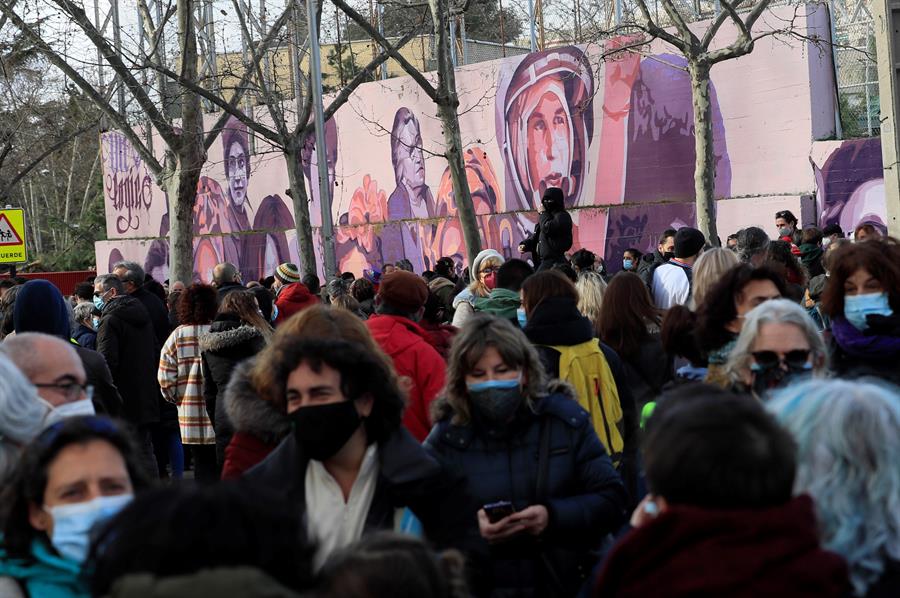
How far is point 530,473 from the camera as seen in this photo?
4.54 meters

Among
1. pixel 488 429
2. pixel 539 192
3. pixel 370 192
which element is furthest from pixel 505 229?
pixel 488 429

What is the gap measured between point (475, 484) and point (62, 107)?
1141 inches

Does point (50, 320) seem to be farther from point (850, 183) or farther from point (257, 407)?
point (850, 183)

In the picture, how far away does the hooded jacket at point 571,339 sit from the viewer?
6301 millimetres

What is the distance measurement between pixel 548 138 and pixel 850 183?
6653mm

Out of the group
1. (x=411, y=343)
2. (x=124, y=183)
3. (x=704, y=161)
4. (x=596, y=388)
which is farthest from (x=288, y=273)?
(x=124, y=183)

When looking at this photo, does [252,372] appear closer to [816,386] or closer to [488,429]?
[488,429]

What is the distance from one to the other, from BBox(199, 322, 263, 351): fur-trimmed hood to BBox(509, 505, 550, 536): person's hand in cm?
426

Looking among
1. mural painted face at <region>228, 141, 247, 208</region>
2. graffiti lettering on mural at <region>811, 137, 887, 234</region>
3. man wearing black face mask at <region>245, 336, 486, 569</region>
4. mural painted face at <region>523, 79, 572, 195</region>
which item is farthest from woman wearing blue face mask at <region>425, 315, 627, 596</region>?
mural painted face at <region>228, 141, 247, 208</region>

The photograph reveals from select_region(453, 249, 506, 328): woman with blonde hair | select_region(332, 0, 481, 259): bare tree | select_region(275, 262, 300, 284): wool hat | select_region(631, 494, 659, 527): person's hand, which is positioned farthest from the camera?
select_region(332, 0, 481, 259): bare tree

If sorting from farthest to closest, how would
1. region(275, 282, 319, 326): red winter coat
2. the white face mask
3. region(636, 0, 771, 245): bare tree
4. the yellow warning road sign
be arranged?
the yellow warning road sign, region(636, 0, 771, 245): bare tree, region(275, 282, 319, 326): red winter coat, the white face mask

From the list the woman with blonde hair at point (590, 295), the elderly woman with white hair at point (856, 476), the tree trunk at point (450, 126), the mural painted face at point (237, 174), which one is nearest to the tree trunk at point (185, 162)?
the tree trunk at point (450, 126)

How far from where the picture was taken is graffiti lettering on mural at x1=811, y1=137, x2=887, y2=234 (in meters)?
19.4

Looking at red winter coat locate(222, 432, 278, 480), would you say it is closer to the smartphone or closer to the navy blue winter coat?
the navy blue winter coat
